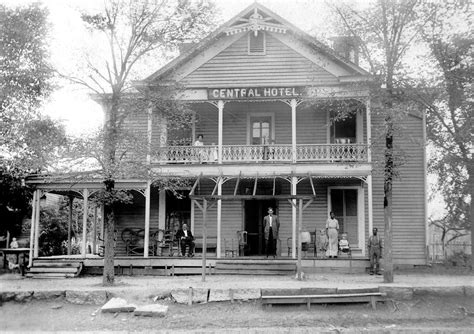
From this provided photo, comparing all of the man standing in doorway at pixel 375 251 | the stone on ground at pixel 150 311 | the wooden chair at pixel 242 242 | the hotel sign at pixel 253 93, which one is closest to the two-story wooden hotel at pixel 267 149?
the hotel sign at pixel 253 93

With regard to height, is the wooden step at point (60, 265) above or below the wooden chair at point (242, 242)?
below

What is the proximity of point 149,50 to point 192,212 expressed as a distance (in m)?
7.51

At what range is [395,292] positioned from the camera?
13273 mm

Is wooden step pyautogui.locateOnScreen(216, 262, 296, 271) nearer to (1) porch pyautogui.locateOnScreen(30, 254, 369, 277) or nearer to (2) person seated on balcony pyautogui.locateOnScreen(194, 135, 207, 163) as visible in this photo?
(1) porch pyautogui.locateOnScreen(30, 254, 369, 277)

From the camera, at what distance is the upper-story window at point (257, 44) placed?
2069 cm

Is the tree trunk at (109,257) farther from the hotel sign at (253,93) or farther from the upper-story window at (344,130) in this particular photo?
→ the upper-story window at (344,130)

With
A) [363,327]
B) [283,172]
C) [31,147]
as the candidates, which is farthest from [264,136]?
[363,327]

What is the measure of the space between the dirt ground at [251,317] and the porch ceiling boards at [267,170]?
6.38 meters

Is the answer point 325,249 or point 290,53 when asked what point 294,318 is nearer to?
point 325,249

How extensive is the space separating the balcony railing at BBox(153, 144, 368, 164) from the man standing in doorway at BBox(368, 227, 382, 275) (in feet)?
10.6

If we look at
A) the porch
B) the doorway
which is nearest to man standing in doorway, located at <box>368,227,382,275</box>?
the porch

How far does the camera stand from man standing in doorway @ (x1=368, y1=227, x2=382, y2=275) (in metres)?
16.9

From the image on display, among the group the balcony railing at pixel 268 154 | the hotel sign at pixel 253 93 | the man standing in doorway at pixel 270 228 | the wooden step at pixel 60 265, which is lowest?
the wooden step at pixel 60 265

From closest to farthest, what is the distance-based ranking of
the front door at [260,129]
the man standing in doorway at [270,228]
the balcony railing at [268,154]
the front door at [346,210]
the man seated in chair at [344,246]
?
1. the man standing in doorway at [270,228]
2. the man seated in chair at [344,246]
3. the balcony railing at [268,154]
4. the front door at [346,210]
5. the front door at [260,129]
